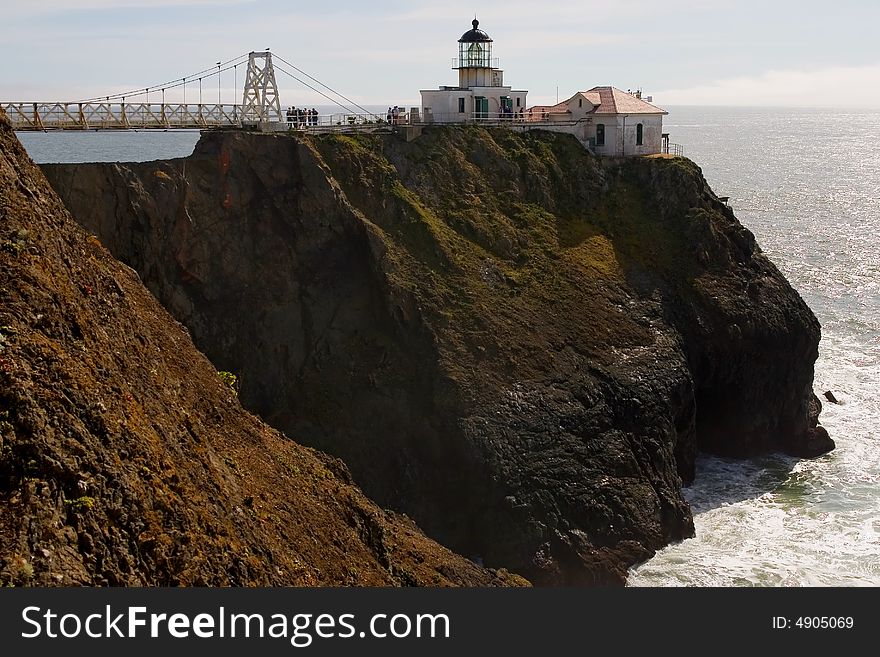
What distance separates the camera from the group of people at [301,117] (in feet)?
182

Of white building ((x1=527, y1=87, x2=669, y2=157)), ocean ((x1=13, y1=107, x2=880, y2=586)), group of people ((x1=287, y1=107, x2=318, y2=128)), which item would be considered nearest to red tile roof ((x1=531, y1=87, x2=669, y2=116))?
white building ((x1=527, y1=87, x2=669, y2=157))

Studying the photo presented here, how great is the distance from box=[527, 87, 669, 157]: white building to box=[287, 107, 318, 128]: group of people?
15.8 meters

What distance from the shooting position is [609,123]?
217 ft

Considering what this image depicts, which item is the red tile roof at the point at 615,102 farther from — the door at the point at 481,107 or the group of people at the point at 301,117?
the group of people at the point at 301,117

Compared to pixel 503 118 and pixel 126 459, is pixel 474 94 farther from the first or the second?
pixel 126 459

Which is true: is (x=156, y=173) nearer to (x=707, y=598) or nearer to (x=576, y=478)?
(x=576, y=478)

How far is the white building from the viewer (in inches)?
2598

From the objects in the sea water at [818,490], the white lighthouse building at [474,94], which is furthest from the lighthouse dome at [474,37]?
the sea water at [818,490]

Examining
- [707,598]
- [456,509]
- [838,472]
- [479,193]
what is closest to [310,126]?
[479,193]

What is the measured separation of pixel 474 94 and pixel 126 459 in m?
50.3

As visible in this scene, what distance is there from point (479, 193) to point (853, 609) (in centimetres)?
3939

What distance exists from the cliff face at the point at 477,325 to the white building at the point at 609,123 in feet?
21.8

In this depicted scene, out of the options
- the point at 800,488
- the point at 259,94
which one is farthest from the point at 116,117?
the point at 800,488

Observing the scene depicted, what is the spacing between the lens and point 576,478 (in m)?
46.6
